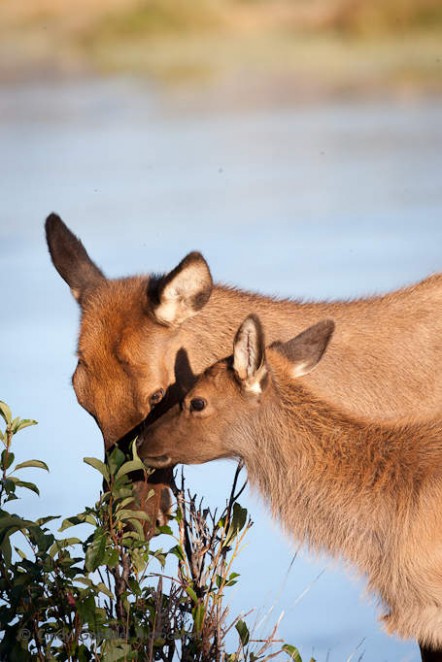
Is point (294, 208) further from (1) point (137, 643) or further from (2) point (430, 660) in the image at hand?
(1) point (137, 643)

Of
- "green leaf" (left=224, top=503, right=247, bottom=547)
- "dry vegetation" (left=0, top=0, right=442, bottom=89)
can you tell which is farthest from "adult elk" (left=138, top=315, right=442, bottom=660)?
"dry vegetation" (left=0, top=0, right=442, bottom=89)

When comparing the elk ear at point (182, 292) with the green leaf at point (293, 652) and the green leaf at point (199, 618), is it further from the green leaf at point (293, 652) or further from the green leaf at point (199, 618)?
the green leaf at point (293, 652)

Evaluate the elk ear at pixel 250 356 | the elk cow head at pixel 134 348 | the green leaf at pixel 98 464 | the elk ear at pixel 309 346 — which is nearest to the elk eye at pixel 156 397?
the elk cow head at pixel 134 348

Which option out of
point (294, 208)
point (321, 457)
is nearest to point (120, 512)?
point (321, 457)

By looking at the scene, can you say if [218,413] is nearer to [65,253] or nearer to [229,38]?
[65,253]

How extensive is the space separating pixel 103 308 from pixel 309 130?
70.6 feet

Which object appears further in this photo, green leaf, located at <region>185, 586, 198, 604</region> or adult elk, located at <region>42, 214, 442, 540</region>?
adult elk, located at <region>42, 214, 442, 540</region>

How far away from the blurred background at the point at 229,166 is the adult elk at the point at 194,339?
0.94 meters

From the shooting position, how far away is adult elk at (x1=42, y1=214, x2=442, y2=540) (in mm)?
8867

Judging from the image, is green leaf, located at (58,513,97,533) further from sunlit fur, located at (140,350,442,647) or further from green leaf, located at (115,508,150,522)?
sunlit fur, located at (140,350,442,647)

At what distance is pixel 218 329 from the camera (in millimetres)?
9344

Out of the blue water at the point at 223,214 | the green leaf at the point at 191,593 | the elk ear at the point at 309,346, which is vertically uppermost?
the blue water at the point at 223,214

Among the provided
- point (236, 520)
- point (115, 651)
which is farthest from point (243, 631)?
point (115, 651)

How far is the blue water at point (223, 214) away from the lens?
1071cm
